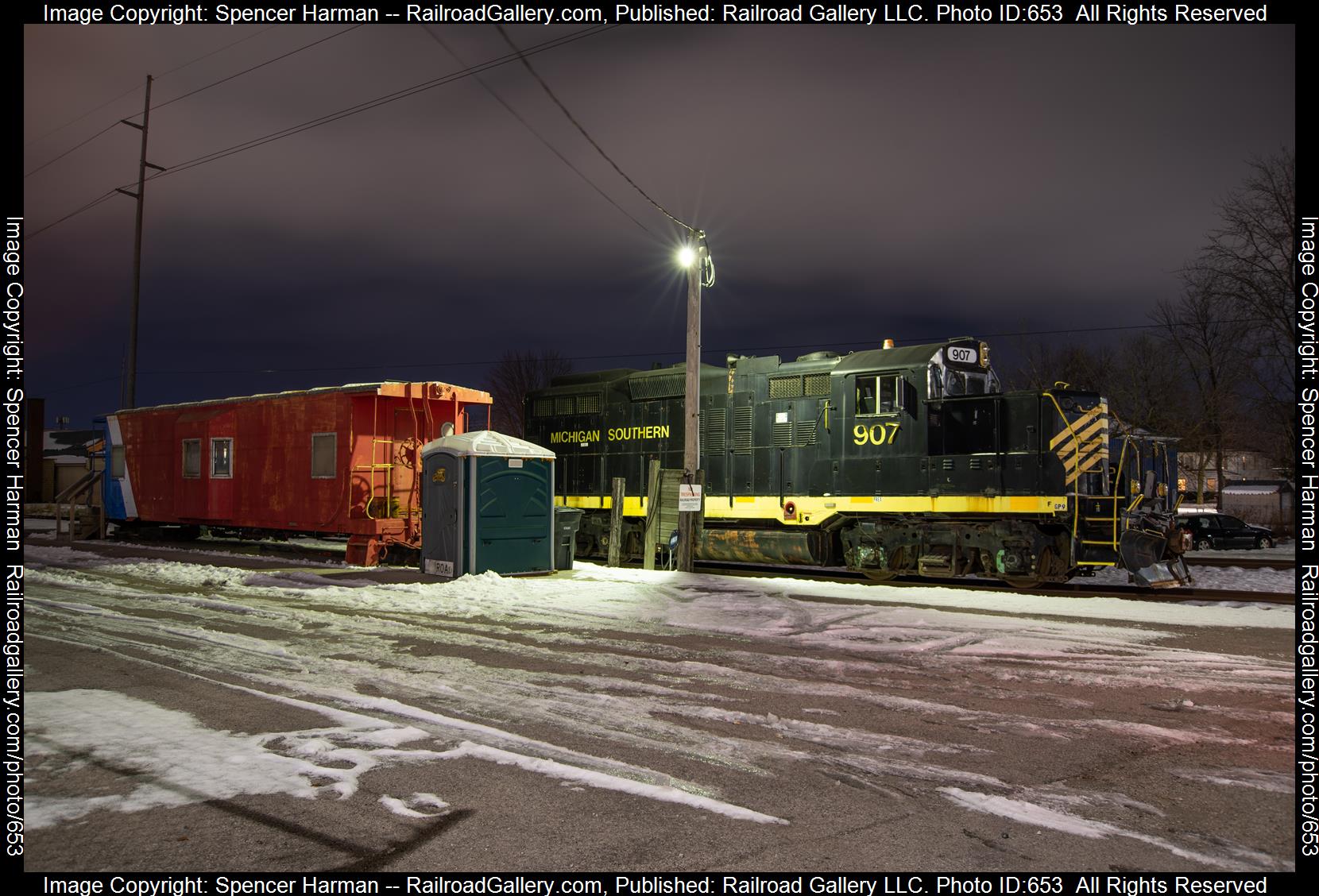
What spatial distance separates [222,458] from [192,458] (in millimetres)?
1464

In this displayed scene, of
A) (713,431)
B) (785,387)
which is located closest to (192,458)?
(713,431)

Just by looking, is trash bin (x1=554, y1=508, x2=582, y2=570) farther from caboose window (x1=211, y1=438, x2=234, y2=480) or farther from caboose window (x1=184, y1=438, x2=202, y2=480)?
caboose window (x1=184, y1=438, x2=202, y2=480)

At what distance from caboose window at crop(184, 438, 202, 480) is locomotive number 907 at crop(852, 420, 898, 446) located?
15804 millimetres

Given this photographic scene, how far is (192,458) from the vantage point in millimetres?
21828

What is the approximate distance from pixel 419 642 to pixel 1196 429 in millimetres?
46193

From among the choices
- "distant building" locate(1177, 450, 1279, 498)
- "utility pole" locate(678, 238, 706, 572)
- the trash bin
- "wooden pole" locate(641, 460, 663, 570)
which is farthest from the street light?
"distant building" locate(1177, 450, 1279, 498)

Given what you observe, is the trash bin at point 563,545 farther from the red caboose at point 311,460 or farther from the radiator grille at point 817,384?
the radiator grille at point 817,384

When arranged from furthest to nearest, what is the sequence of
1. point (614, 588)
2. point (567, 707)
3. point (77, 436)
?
point (77, 436)
point (614, 588)
point (567, 707)

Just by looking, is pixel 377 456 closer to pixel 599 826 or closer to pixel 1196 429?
pixel 599 826

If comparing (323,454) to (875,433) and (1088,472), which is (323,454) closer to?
(875,433)

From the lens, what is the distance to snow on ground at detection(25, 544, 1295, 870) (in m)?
4.98

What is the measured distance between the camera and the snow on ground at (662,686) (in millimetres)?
4977
